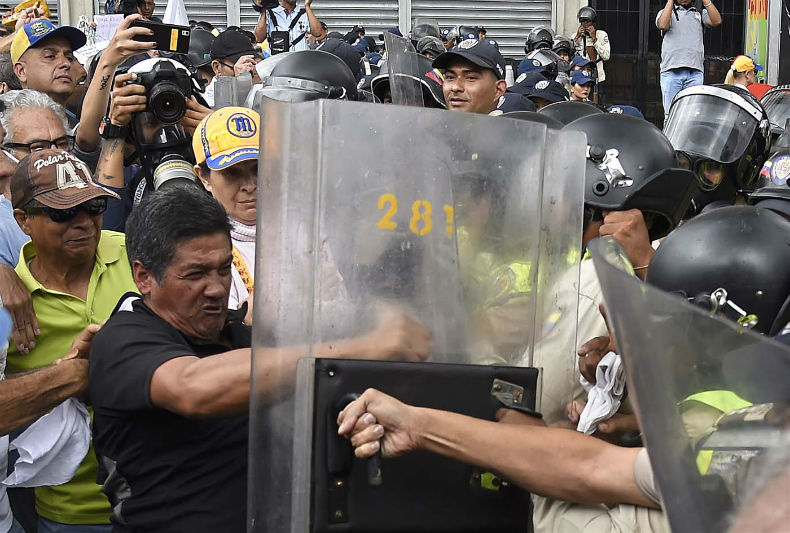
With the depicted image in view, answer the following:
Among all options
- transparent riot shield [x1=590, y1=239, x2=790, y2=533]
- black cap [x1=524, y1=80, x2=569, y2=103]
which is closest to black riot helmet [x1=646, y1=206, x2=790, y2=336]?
transparent riot shield [x1=590, y1=239, x2=790, y2=533]

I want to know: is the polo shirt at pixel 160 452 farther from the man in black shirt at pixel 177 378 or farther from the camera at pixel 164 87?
the camera at pixel 164 87

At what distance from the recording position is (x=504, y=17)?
61.0ft

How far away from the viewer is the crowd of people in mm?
2096

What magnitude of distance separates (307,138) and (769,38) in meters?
15.1

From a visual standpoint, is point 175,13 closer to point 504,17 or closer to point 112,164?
point 112,164

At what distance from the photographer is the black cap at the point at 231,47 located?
7742mm

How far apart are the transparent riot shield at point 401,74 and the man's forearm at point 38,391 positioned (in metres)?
1.05

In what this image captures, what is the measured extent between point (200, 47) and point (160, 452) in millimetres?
7008

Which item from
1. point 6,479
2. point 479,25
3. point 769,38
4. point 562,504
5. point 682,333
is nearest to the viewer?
point 682,333

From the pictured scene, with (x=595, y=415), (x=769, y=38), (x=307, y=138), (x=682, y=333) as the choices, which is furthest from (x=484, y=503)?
(x=769, y=38)

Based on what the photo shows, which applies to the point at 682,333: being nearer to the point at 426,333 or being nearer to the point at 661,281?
the point at 426,333

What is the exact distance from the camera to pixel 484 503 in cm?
212

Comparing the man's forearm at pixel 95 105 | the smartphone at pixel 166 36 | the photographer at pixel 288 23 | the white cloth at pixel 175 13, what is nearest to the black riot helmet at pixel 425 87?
the smartphone at pixel 166 36

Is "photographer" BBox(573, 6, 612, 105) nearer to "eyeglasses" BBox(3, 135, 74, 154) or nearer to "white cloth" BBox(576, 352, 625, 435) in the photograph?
"eyeglasses" BBox(3, 135, 74, 154)
